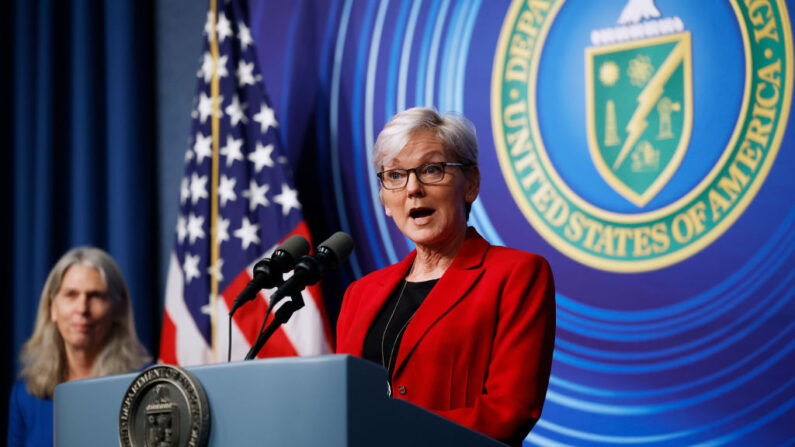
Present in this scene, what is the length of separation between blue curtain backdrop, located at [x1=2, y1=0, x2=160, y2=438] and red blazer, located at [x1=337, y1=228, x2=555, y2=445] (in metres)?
2.87

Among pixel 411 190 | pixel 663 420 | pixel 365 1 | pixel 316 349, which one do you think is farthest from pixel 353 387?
pixel 365 1

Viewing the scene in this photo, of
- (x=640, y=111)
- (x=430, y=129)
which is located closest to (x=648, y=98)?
(x=640, y=111)

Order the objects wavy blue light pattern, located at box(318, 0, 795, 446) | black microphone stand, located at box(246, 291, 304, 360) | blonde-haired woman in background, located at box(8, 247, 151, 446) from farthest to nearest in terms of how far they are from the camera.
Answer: blonde-haired woman in background, located at box(8, 247, 151, 446)
wavy blue light pattern, located at box(318, 0, 795, 446)
black microphone stand, located at box(246, 291, 304, 360)

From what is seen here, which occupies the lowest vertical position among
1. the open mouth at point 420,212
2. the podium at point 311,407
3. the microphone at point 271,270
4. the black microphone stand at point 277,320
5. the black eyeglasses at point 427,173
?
the podium at point 311,407

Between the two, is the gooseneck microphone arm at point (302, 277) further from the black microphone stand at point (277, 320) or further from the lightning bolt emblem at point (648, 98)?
the lightning bolt emblem at point (648, 98)

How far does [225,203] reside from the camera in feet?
12.8

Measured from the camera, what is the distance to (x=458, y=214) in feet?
7.01

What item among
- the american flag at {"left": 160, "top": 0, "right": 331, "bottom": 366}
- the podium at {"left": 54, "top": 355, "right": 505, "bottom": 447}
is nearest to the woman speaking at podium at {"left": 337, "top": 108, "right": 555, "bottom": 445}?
the podium at {"left": 54, "top": 355, "right": 505, "bottom": 447}

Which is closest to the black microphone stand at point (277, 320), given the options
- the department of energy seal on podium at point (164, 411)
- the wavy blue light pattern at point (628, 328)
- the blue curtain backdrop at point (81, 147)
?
the department of energy seal on podium at point (164, 411)

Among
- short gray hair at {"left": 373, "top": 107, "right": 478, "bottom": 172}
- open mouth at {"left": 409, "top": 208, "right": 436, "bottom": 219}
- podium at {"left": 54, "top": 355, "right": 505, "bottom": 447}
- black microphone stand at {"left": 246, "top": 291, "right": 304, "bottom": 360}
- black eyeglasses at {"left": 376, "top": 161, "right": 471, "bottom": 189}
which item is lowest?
podium at {"left": 54, "top": 355, "right": 505, "bottom": 447}

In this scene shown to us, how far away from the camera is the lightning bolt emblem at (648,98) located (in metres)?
2.93

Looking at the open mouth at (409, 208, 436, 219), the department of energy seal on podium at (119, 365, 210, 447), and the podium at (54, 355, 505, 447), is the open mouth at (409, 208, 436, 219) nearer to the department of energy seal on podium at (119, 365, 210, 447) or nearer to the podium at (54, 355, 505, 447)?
the podium at (54, 355, 505, 447)

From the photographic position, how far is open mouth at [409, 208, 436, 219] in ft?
6.95

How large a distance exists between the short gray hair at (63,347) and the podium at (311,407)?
2.35 meters
